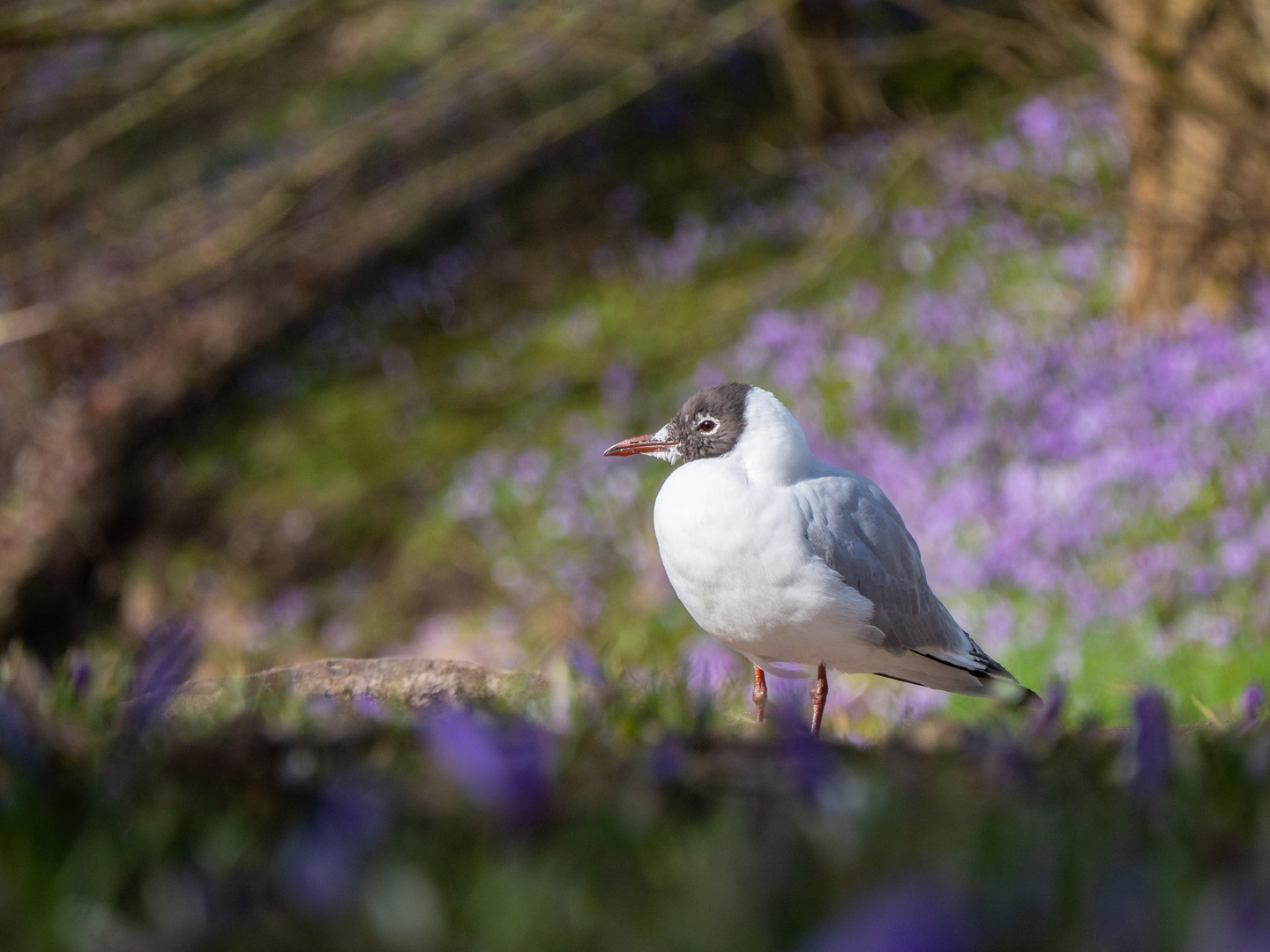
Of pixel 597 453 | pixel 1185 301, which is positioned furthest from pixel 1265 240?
pixel 597 453

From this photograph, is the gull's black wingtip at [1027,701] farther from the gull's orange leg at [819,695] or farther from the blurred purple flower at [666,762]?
the blurred purple flower at [666,762]

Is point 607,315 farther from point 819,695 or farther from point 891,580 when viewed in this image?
point 819,695

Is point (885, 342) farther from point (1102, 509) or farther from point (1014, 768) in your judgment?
point (1014, 768)

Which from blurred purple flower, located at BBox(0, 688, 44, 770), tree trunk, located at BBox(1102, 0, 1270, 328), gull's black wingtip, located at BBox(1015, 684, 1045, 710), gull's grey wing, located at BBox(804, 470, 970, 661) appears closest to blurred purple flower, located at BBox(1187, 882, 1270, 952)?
gull's black wingtip, located at BBox(1015, 684, 1045, 710)

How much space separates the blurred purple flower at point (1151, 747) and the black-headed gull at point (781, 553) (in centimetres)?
127

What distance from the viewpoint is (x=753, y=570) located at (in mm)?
2855

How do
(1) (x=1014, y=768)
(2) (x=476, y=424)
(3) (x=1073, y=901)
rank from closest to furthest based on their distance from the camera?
1. (3) (x=1073, y=901)
2. (1) (x=1014, y=768)
3. (2) (x=476, y=424)

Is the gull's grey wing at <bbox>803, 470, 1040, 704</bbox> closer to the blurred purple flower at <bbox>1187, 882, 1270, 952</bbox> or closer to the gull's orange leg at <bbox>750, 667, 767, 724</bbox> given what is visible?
the gull's orange leg at <bbox>750, 667, 767, 724</bbox>

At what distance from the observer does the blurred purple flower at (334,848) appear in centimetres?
103

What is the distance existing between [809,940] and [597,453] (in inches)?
277

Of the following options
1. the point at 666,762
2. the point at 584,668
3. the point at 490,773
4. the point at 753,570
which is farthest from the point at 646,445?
the point at 490,773

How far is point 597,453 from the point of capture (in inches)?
312

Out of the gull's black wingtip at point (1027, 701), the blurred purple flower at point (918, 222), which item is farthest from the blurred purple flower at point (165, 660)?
the blurred purple flower at point (918, 222)

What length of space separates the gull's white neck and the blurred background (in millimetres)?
578
